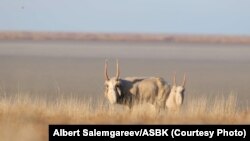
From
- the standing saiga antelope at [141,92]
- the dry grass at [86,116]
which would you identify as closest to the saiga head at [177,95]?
the standing saiga antelope at [141,92]

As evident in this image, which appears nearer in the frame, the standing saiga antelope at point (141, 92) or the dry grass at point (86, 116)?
the dry grass at point (86, 116)

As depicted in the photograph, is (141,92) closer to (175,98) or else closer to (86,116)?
(175,98)

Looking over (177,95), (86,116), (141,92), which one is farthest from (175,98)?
(86,116)

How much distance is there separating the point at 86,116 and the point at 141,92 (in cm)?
202

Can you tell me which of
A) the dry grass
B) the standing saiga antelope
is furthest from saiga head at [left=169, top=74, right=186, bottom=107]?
the dry grass

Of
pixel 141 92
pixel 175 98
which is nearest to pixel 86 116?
pixel 141 92

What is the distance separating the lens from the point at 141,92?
1509cm

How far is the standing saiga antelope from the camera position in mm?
14672

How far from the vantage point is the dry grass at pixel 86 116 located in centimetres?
1182

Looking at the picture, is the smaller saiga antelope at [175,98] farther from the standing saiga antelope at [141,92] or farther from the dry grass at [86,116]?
the dry grass at [86,116]

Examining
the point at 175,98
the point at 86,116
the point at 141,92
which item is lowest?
the point at 86,116

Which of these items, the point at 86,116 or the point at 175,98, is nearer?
the point at 86,116

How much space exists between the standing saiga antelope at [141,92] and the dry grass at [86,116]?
0.23 metres

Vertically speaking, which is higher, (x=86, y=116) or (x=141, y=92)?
(x=141, y=92)
